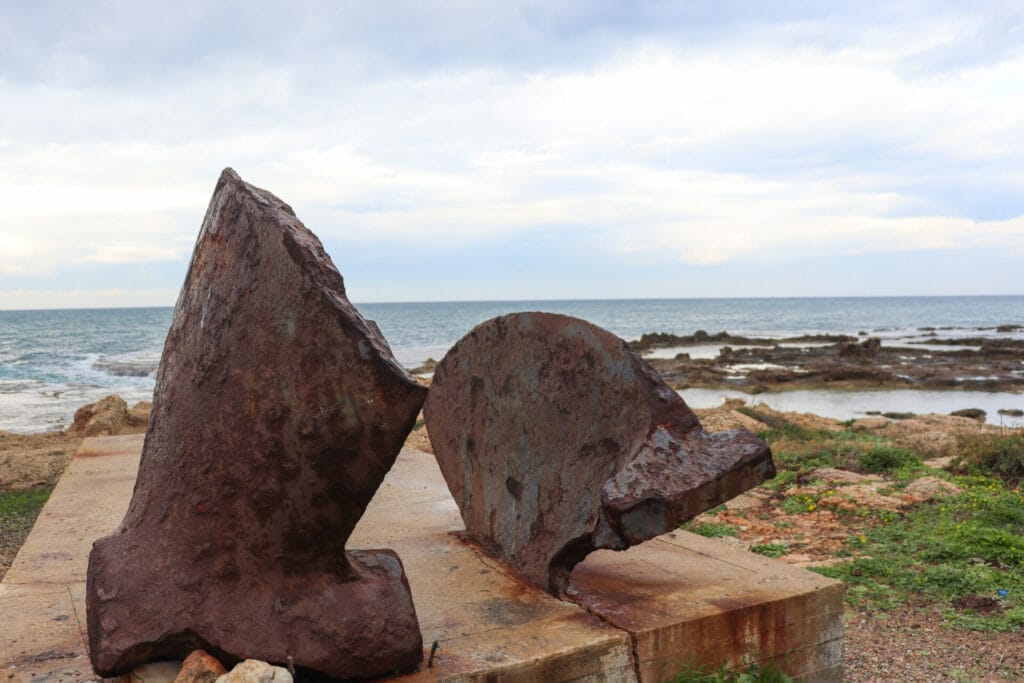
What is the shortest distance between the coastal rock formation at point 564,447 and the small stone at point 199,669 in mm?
1260

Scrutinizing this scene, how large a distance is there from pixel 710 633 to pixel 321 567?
139 cm

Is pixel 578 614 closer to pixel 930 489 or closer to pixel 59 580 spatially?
pixel 59 580

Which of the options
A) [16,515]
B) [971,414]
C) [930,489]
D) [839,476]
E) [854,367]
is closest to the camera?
[930,489]

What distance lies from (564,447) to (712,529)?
10.1ft

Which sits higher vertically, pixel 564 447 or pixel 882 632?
pixel 564 447

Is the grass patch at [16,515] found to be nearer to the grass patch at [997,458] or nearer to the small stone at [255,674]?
the small stone at [255,674]

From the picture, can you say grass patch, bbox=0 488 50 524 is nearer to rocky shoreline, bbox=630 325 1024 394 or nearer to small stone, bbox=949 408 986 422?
small stone, bbox=949 408 986 422

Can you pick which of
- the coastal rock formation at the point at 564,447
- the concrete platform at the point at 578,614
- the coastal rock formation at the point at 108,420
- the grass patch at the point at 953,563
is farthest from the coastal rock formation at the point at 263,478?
the coastal rock formation at the point at 108,420

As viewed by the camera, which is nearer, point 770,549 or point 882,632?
point 882,632

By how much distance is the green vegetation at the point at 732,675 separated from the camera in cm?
295

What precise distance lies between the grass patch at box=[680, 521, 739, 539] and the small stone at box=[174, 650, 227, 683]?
13.1 ft

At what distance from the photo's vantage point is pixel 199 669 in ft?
7.75

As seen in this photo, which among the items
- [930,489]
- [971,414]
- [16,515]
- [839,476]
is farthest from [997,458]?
Result: [971,414]

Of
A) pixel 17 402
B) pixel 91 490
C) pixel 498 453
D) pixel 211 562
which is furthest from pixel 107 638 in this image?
pixel 17 402
